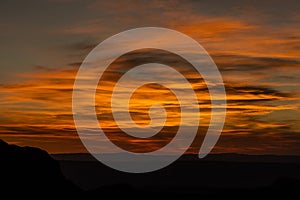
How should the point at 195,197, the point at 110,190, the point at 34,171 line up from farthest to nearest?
the point at 195,197 → the point at 110,190 → the point at 34,171

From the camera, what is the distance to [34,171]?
→ 82.1m

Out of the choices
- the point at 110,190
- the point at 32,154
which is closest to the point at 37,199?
the point at 32,154

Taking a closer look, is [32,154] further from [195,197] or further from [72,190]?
[195,197]

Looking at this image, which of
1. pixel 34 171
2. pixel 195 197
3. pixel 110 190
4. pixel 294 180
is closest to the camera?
pixel 34 171

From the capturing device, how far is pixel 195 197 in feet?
370

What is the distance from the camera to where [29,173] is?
81.5 m

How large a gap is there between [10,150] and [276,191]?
56.3m

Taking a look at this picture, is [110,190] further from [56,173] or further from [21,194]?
[21,194]

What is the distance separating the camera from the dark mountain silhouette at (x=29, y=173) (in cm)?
7800

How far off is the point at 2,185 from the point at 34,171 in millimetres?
6389

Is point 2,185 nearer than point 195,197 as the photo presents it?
Yes

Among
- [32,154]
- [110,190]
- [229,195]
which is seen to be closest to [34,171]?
[32,154]

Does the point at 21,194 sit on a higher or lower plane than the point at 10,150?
lower

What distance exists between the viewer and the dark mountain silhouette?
3071 inches
